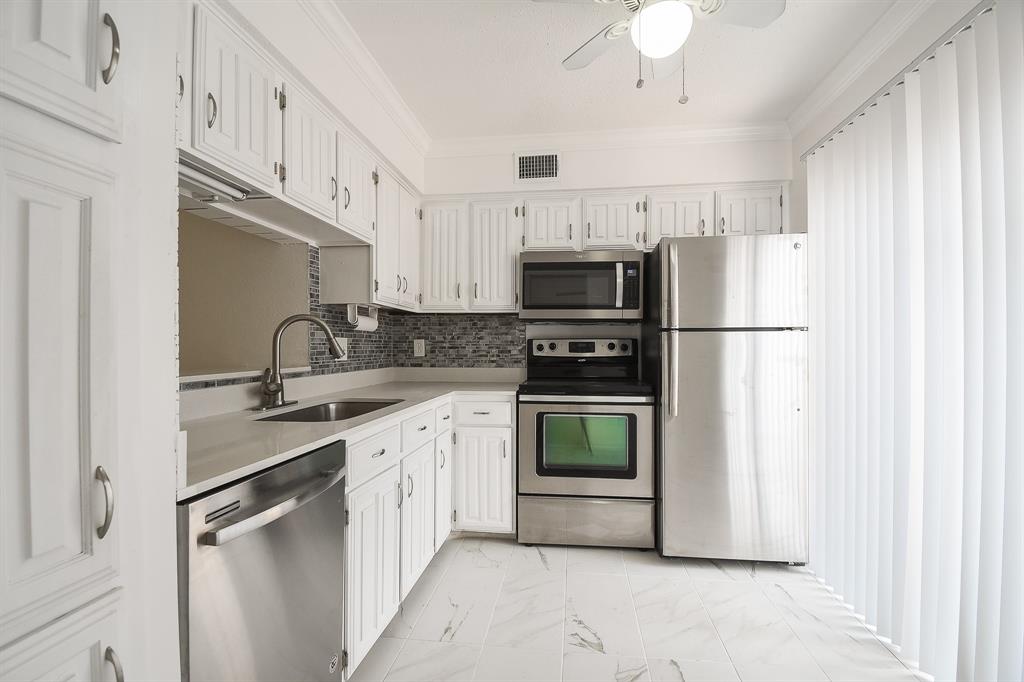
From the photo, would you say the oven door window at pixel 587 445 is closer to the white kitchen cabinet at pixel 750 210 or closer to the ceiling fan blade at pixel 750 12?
the white kitchen cabinet at pixel 750 210

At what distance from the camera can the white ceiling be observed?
6.23 ft

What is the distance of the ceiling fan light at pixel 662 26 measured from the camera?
147 cm

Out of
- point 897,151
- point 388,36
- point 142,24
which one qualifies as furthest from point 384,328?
point 897,151

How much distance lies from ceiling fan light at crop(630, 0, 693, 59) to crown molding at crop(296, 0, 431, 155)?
116 centimetres

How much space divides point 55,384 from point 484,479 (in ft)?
7.71

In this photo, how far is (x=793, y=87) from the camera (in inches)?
97.3

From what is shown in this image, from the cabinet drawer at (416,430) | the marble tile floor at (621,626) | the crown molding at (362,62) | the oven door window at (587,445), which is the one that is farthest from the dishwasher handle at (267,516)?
the crown molding at (362,62)

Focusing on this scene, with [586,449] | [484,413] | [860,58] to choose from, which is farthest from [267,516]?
[860,58]

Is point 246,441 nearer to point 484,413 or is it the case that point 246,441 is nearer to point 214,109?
point 214,109

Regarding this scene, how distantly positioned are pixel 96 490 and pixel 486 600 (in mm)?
1887

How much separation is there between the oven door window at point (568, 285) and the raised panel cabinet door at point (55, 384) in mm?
2411

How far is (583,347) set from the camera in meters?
3.23

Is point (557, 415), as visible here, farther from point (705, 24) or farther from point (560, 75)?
point (705, 24)

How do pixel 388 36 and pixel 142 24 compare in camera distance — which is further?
pixel 388 36
